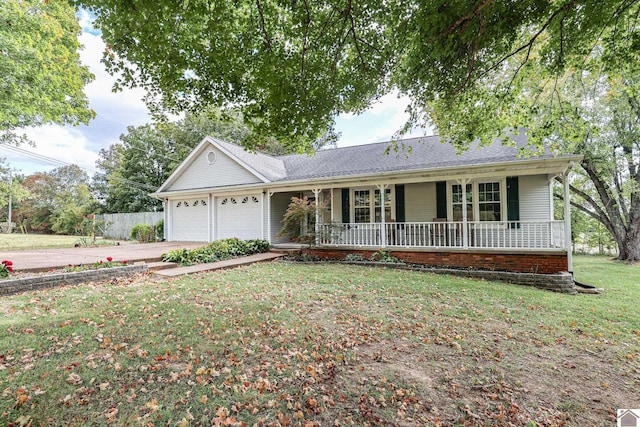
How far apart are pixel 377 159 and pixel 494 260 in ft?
19.4

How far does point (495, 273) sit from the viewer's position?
7.83m

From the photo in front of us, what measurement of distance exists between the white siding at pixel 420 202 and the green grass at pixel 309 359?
5.08m

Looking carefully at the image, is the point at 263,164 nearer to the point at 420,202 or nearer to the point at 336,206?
the point at 336,206

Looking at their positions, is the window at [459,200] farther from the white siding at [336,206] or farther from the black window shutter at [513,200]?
the white siding at [336,206]

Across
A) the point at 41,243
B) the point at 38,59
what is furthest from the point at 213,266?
the point at 41,243

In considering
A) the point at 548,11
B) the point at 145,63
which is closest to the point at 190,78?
the point at 145,63

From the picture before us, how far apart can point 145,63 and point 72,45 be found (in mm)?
8908

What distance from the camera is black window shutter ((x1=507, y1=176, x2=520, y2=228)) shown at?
29.8ft

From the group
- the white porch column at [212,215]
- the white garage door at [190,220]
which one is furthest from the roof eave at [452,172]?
the white garage door at [190,220]

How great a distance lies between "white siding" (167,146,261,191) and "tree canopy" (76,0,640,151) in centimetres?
819

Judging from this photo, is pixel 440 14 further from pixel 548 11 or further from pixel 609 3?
pixel 609 3

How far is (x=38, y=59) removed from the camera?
8.74 meters

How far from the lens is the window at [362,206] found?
11625 millimetres

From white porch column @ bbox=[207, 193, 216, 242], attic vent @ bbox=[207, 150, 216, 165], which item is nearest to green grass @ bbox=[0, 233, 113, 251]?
white porch column @ bbox=[207, 193, 216, 242]
